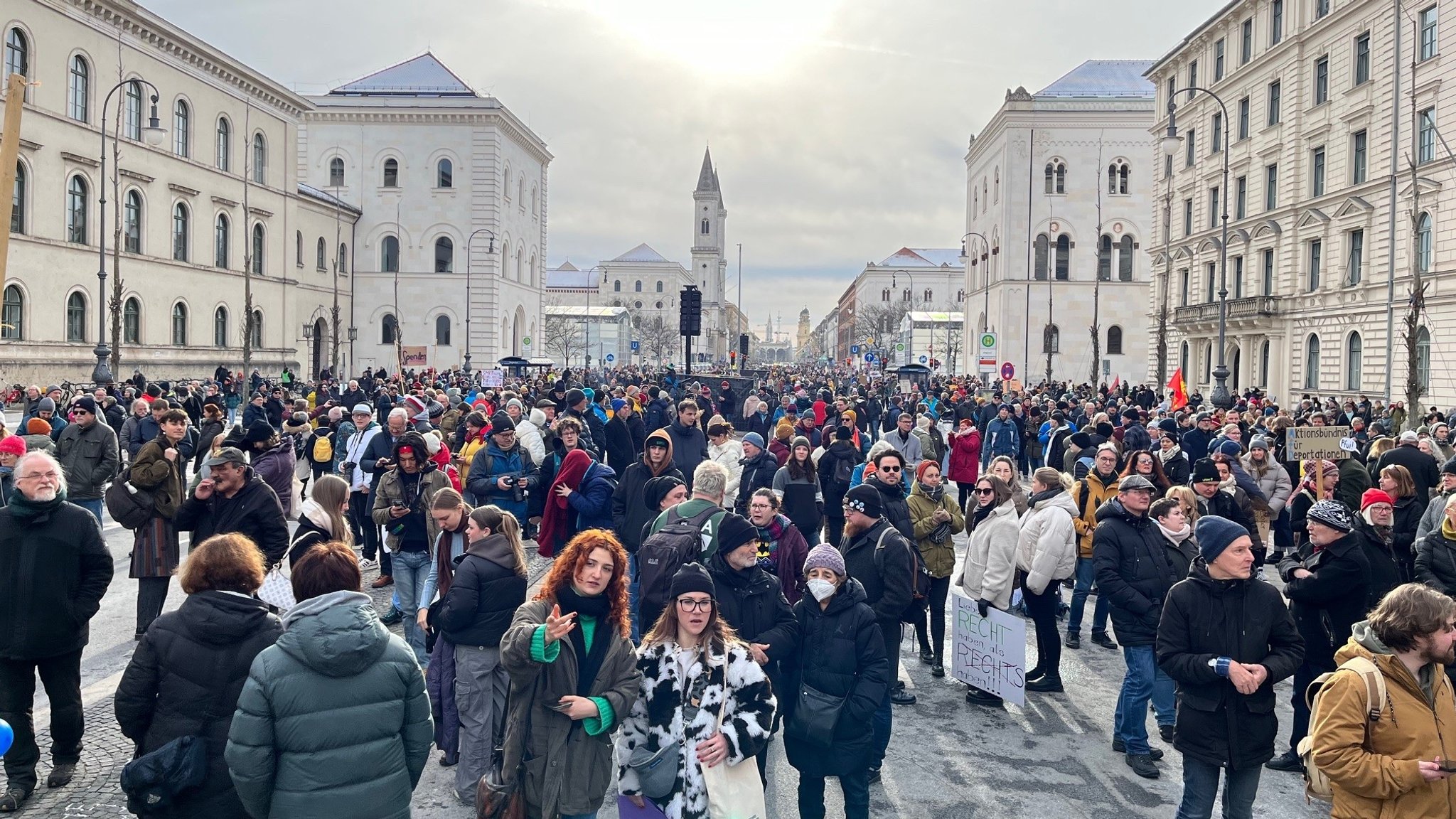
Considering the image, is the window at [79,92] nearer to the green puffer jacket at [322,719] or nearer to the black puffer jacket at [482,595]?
the black puffer jacket at [482,595]

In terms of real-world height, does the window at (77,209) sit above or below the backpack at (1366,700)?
above

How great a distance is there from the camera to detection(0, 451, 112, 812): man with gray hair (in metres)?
5.29

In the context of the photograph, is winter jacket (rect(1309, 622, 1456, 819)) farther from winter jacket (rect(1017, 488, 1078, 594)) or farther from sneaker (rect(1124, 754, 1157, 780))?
winter jacket (rect(1017, 488, 1078, 594))

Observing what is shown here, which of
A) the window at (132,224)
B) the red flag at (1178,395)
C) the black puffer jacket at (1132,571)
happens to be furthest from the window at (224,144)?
the black puffer jacket at (1132,571)

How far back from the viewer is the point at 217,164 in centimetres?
4456

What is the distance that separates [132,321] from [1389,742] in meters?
43.3

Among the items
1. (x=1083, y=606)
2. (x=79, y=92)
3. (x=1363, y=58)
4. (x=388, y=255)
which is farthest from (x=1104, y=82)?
(x=1083, y=606)

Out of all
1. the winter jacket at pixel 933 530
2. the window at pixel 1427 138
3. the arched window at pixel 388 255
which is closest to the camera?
the winter jacket at pixel 933 530

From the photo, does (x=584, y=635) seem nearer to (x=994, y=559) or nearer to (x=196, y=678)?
(x=196, y=678)

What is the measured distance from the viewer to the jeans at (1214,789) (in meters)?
4.85

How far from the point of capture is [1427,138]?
30.6 m

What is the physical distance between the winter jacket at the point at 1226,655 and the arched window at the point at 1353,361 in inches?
1351

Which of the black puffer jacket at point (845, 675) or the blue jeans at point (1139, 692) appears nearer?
the black puffer jacket at point (845, 675)

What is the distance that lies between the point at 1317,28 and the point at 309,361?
161 feet
